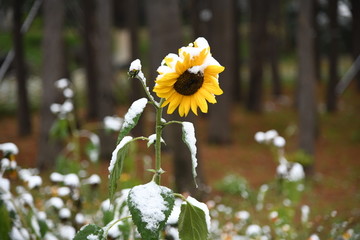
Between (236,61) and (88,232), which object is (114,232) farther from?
(236,61)

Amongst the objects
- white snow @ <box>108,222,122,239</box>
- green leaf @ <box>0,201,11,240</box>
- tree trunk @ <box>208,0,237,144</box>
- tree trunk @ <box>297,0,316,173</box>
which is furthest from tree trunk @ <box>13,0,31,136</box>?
white snow @ <box>108,222,122,239</box>

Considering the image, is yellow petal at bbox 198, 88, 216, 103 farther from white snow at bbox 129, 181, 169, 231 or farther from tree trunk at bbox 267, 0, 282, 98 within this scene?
tree trunk at bbox 267, 0, 282, 98

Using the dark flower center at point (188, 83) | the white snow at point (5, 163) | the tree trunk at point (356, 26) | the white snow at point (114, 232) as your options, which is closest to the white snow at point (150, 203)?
the dark flower center at point (188, 83)

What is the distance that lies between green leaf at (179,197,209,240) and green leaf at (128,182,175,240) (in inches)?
5.2

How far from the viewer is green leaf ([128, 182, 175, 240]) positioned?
1569mm

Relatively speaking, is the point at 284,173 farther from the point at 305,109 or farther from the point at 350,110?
the point at 350,110

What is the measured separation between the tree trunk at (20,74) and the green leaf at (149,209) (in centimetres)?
1280

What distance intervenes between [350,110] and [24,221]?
16986mm

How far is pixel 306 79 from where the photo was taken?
9.91m

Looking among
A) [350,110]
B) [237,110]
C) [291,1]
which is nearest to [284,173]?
[237,110]

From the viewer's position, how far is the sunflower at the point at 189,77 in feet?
5.47

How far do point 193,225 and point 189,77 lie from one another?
1.75ft

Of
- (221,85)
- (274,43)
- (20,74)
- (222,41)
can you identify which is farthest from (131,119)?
(274,43)

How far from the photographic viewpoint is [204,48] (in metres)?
1.67
